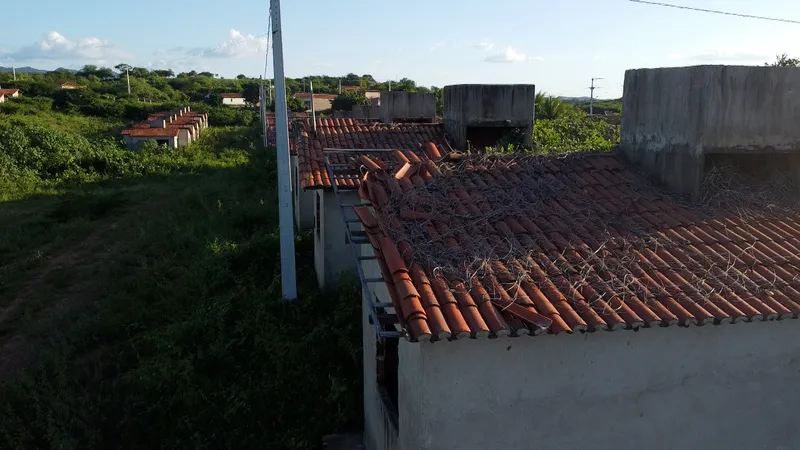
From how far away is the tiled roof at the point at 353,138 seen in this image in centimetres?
1204

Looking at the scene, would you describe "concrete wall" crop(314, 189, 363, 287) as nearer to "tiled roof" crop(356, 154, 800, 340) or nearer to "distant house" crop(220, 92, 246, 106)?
"tiled roof" crop(356, 154, 800, 340)

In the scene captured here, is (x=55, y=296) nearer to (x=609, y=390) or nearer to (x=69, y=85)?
(x=609, y=390)

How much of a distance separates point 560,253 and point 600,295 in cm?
62

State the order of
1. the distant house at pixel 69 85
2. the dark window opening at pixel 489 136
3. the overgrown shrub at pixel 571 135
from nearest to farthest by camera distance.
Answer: the overgrown shrub at pixel 571 135
the dark window opening at pixel 489 136
the distant house at pixel 69 85

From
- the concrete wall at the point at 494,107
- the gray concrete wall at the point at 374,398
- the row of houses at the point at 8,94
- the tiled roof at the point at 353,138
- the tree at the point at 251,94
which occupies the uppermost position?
the tree at the point at 251,94

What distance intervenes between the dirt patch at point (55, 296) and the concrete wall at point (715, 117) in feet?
33.9

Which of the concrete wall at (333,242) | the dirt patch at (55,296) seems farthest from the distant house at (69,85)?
the concrete wall at (333,242)

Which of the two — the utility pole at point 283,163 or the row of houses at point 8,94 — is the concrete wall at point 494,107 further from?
the row of houses at point 8,94

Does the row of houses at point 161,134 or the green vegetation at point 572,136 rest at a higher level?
the green vegetation at point 572,136

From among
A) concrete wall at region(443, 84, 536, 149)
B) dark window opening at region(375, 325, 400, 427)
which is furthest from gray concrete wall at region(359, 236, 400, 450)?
concrete wall at region(443, 84, 536, 149)

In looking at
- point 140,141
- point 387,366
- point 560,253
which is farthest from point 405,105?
point 140,141

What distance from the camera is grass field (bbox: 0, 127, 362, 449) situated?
845cm

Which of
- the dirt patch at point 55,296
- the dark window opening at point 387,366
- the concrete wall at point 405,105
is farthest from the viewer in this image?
the concrete wall at point 405,105

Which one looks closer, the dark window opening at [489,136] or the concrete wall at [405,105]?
the dark window opening at [489,136]
